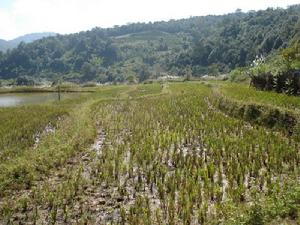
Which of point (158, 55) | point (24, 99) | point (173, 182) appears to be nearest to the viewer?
point (173, 182)

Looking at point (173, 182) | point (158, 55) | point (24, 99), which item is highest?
point (173, 182)

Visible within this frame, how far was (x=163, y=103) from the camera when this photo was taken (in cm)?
3130

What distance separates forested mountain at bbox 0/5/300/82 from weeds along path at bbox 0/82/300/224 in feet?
231

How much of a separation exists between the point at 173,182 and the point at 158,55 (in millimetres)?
173121

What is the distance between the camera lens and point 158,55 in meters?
182

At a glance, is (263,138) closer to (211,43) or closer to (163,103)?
(163,103)

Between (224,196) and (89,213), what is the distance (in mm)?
3235

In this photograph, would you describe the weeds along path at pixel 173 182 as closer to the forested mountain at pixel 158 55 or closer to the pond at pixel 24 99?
the pond at pixel 24 99

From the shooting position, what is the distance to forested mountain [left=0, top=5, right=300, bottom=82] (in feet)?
378

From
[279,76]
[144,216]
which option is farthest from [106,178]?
[279,76]

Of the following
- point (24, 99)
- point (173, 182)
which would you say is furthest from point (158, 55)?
point (173, 182)

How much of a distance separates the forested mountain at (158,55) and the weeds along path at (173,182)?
7039 cm

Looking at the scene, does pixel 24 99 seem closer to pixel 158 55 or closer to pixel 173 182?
pixel 173 182

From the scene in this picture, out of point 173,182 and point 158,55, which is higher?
point 173,182
